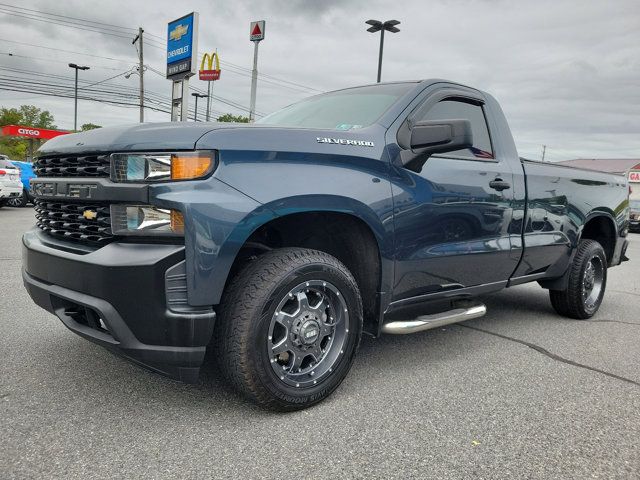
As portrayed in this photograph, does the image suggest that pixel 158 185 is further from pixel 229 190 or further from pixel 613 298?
pixel 613 298

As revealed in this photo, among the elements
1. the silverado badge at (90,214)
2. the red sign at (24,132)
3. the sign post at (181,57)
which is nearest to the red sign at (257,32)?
the sign post at (181,57)

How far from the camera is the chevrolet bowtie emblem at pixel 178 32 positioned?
17359mm

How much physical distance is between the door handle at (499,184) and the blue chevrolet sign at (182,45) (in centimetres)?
1485

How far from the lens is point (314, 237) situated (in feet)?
10.5

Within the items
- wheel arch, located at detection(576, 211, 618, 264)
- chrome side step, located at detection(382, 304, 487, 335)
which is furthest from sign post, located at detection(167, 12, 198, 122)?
chrome side step, located at detection(382, 304, 487, 335)

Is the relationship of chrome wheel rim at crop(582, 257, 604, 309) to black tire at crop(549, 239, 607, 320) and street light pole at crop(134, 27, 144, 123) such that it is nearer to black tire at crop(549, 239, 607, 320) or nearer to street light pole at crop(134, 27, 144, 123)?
black tire at crop(549, 239, 607, 320)

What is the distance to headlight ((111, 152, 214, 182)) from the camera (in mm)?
2336

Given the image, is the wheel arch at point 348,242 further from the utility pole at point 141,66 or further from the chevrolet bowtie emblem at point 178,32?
the utility pole at point 141,66

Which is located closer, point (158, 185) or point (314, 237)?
point (158, 185)

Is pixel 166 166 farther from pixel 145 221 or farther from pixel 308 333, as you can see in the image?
pixel 308 333

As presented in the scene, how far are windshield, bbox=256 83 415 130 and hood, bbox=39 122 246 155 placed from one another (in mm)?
973

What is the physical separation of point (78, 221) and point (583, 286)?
4.34 meters

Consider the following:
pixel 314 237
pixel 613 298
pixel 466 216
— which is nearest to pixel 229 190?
pixel 314 237

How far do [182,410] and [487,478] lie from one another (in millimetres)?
1469
